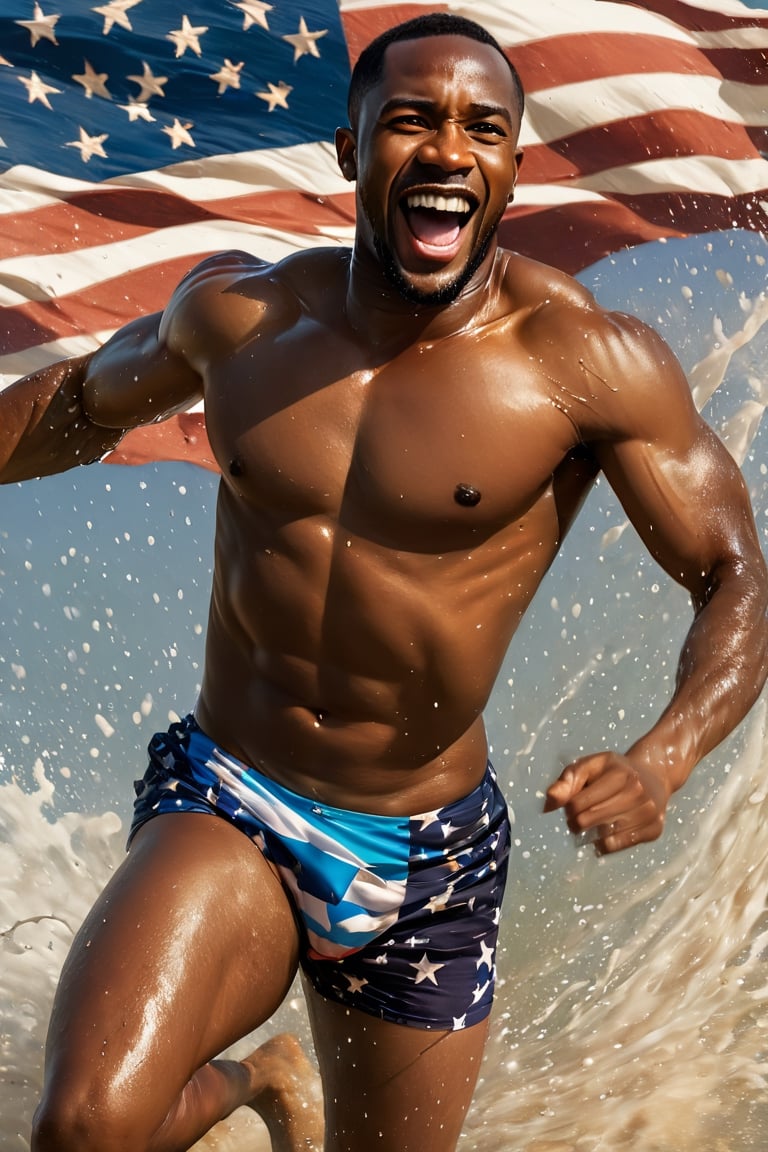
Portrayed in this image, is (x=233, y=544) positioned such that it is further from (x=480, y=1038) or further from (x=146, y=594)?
(x=146, y=594)

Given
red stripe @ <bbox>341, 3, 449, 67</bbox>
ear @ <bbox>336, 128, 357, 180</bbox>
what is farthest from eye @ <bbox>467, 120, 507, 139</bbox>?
red stripe @ <bbox>341, 3, 449, 67</bbox>

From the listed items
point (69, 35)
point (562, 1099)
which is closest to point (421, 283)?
point (562, 1099)

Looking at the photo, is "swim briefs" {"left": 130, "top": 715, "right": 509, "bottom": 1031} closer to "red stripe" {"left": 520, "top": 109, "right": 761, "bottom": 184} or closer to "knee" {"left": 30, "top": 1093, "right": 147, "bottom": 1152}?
"knee" {"left": 30, "top": 1093, "right": 147, "bottom": 1152}

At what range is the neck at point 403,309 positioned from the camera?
2.13m

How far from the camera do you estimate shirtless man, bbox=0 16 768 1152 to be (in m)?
1.99

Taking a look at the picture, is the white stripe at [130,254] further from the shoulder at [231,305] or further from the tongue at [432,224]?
the tongue at [432,224]

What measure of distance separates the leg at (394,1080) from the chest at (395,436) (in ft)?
2.63

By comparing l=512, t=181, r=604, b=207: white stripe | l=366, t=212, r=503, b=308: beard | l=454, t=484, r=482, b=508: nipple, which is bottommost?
l=512, t=181, r=604, b=207: white stripe

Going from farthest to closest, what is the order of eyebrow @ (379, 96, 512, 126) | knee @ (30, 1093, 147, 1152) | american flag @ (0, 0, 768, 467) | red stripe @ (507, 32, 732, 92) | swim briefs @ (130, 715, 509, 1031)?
red stripe @ (507, 32, 732, 92), american flag @ (0, 0, 768, 467), swim briefs @ (130, 715, 509, 1031), eyebrow @ (379, 96, 512, 126), knee @ (30, 1093, 147, 1152)

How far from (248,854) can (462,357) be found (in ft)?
2.56

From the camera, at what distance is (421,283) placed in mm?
2059

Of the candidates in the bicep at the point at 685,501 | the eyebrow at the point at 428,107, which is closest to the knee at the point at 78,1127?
the bicep at the point at 685,501

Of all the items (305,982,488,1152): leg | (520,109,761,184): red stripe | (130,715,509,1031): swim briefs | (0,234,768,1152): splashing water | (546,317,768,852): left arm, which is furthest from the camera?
(520,109,761,184): red stripe

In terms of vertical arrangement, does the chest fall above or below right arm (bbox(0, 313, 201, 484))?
above
